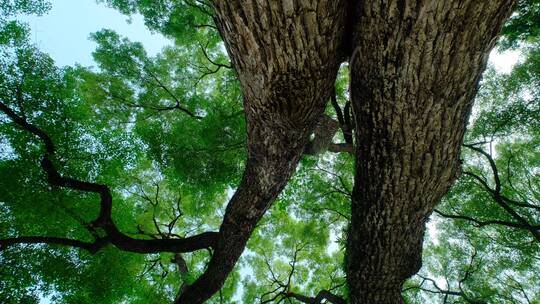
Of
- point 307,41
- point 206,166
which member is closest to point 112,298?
point 206,166

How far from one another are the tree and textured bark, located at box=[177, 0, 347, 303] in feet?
0.05

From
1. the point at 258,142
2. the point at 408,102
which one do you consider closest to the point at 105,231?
the point at 258,142

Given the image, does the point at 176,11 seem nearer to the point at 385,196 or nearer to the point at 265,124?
the point at 265,124

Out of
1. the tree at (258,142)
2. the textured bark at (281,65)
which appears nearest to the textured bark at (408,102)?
the tree at (258,142)

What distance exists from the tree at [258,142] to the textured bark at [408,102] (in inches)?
0.5

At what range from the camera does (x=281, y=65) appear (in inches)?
98.2

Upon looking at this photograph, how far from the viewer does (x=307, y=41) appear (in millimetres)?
2305

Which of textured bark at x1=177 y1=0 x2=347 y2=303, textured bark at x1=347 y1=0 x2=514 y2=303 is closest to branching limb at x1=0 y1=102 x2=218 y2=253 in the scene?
textured bark at x1=177 y1=0 x2=347 y2=303

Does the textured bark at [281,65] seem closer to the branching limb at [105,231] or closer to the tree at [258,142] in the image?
the tree at [258,142]

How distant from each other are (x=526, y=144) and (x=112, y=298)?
12109 mm

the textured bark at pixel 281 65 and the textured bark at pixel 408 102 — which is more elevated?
the textured bark at pixel 281 65

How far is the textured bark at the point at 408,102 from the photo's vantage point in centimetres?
194

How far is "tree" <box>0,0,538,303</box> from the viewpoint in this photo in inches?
86.8

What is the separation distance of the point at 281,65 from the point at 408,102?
1.07m
